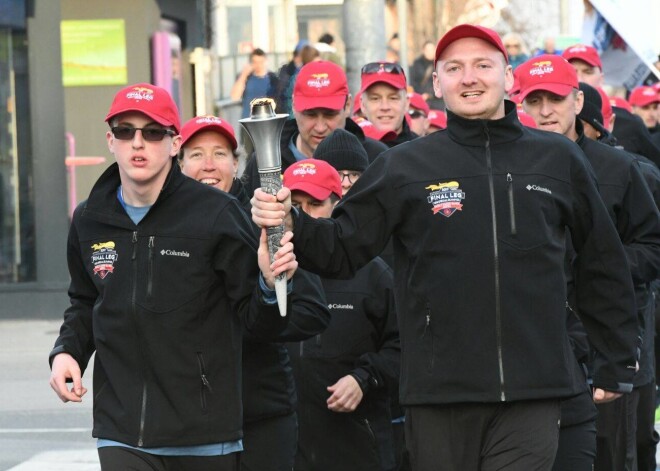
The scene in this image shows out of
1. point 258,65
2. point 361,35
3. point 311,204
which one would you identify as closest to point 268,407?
point 311,204

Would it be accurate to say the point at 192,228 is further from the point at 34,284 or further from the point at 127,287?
the point at 34,284

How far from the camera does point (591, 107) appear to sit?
8461mm

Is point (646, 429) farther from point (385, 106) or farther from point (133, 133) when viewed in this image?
point (133, 133)

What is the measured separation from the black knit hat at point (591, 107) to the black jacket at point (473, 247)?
249 cm

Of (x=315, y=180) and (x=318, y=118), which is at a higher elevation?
(x=318, y=118)

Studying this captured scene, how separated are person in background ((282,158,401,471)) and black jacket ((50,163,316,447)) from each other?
1492 mm

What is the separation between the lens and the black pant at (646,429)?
8.77 metres

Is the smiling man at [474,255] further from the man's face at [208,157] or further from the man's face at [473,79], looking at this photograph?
the man's face at [208,157]

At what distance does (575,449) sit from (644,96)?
9167 mm

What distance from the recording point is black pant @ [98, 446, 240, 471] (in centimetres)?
575

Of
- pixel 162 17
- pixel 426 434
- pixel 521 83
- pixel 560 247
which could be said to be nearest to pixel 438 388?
pixel 426 434

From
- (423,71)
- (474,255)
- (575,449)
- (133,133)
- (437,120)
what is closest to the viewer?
(474,255)

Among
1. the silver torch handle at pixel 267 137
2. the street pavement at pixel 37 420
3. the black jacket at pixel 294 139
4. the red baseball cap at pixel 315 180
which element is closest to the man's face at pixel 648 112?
the street pavement at pixel 37 420

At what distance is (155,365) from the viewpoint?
18.9ft
